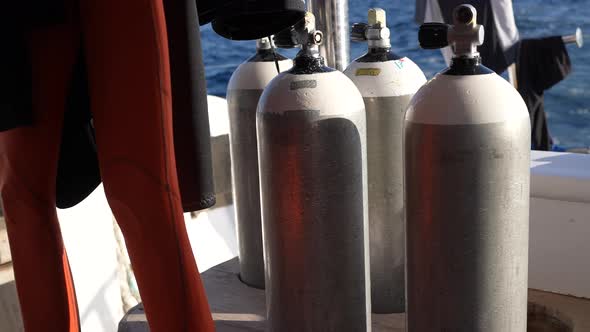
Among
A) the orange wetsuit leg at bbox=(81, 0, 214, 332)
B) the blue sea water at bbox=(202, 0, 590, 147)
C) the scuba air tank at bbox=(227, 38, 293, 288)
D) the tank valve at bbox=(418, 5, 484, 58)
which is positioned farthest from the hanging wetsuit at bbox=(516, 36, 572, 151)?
the blue sea water at bbox=(202, 0, 590, 147)

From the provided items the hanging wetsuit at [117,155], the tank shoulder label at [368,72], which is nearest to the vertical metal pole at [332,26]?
the tank shoulder label at [368,72]

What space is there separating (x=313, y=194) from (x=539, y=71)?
9.34ft

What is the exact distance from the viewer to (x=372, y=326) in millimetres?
1013

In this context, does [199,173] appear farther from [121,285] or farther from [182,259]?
[121,285]

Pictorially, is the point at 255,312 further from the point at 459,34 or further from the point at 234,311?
the point at 459,34

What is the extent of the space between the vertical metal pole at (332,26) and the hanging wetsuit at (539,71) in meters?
2.24

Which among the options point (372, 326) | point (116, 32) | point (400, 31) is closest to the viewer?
point (116, 32)

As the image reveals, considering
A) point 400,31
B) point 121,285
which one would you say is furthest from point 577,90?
point 121,285

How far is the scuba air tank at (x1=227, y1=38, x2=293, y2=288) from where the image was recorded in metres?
1.09

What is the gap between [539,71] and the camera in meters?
3.44

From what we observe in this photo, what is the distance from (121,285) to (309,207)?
101cm

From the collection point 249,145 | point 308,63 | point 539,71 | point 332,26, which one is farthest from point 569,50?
point 308,63

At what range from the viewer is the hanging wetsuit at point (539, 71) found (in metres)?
3.35

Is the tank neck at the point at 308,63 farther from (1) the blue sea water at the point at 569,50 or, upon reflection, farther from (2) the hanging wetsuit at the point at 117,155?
(1) the blue sea water at the point at 569,50
